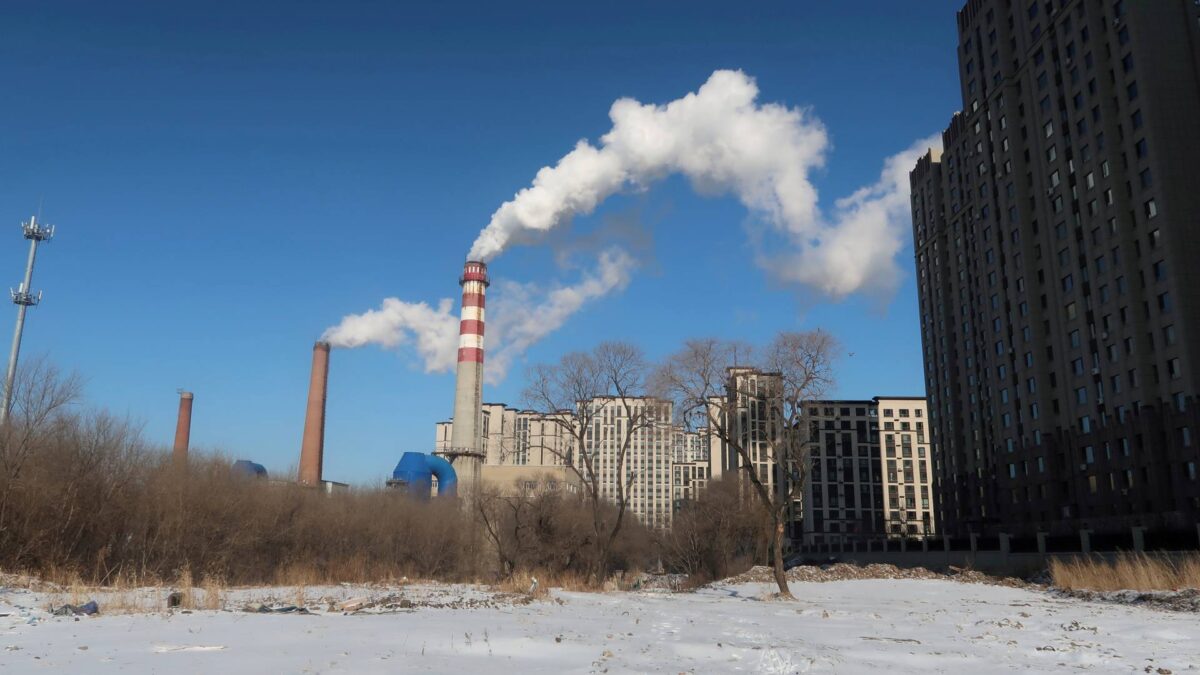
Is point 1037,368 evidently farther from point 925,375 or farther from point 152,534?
point 152,534

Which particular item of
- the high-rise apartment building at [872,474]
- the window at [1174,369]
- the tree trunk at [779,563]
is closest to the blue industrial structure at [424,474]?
the tree trunk at [779,563]

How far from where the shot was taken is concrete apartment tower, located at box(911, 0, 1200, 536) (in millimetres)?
53312

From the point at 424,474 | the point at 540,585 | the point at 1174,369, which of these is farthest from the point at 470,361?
the point at 1174,369

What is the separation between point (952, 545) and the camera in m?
52.0

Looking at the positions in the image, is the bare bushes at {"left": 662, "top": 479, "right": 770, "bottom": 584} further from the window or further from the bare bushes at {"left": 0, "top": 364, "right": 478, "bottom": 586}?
the window

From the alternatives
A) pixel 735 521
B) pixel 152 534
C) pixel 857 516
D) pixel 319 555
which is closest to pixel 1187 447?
pixel 735 521

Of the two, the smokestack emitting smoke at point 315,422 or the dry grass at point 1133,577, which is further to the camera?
the smokestack emitting smoke at point 315,422

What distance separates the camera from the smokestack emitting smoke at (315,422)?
63.5 m

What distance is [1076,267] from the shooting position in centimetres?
6250

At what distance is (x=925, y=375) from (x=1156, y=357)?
149ft

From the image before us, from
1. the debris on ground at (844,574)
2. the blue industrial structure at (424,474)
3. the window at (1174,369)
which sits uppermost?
the window at (1174,369)

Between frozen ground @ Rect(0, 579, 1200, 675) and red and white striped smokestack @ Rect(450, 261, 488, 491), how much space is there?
191 feet

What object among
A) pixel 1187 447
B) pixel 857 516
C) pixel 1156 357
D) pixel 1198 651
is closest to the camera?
pixel 1198 651

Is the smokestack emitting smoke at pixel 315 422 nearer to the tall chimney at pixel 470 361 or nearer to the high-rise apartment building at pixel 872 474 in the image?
the tall chimney at pixel 470 361
